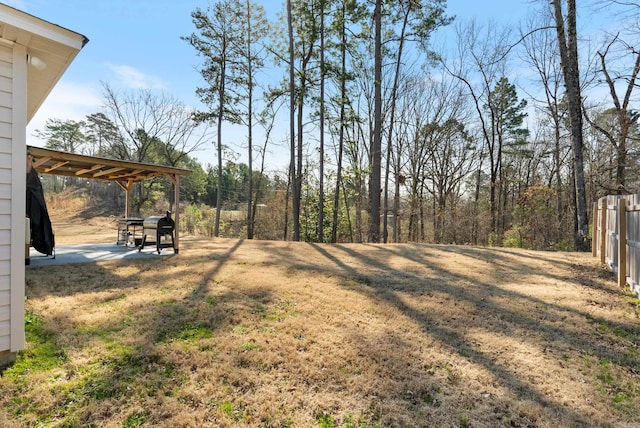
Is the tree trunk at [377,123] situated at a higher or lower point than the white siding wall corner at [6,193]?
higher

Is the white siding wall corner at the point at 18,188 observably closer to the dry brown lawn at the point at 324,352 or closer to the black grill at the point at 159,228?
the dry brown lawn at the point at 324,352

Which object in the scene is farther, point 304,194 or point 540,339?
point 304,194

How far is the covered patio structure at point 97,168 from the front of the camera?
210 inches

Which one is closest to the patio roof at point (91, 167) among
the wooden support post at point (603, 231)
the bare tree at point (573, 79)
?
the wooden support post at point (603, 231)

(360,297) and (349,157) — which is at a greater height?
(349,157)

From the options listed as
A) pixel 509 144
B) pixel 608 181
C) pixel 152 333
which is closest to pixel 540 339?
pixel 152 333

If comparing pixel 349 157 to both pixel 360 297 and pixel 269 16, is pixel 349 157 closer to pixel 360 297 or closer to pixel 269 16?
pixel 269 16

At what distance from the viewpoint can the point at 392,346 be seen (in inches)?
116

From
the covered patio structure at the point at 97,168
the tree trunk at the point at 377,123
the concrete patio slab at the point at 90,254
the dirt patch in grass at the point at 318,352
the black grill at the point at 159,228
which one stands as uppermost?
the tree trunk at the point at 377,123

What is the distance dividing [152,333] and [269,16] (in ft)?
44.4

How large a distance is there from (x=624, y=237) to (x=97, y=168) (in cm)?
963

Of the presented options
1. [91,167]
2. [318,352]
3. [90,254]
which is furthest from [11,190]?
[91,167]

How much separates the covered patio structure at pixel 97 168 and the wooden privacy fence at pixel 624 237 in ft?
24.6

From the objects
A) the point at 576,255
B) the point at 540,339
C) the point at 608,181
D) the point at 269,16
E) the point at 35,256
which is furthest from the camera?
the point at 269,16
